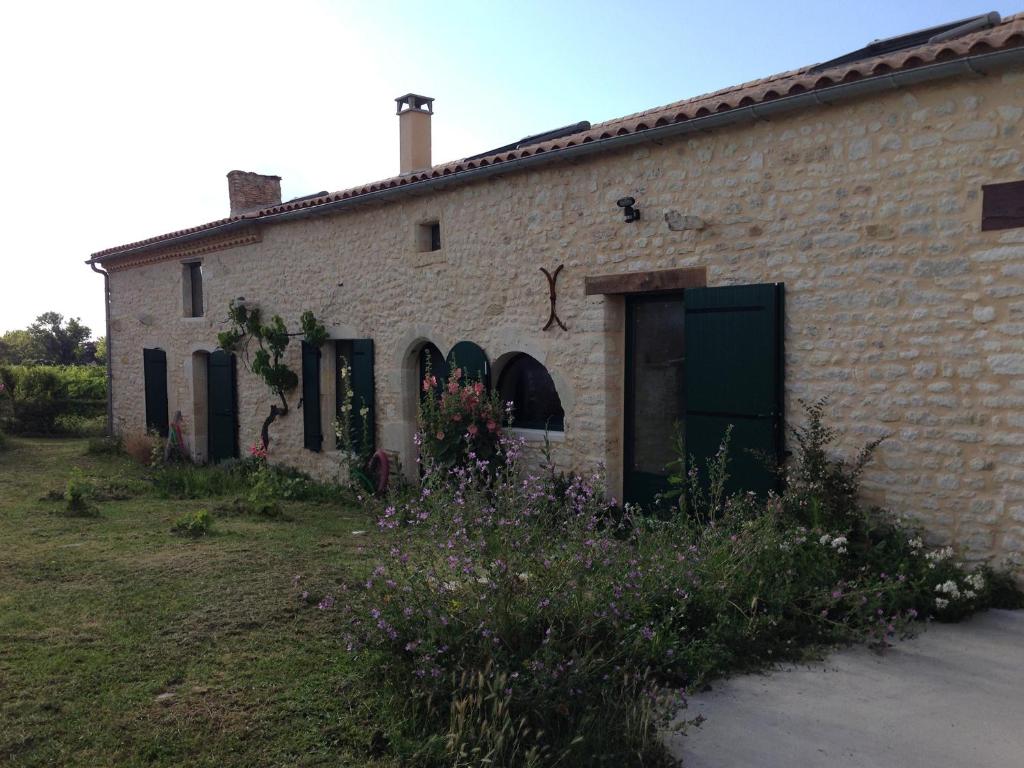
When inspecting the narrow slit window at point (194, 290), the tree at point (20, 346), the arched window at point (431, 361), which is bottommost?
the arched window at point (431, 361)

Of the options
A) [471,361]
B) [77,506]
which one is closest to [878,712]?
[471,361]

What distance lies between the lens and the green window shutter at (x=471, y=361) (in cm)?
775

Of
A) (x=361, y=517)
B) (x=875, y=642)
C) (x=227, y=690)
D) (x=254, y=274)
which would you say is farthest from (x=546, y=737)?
(x=254, y=274)

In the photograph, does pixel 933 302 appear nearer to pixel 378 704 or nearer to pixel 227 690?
pixel 378 704

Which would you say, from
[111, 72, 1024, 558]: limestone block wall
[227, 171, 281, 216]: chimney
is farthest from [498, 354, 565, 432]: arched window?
[227, 171, 281, 216]: chimney

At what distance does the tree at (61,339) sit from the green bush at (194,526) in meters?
29.7

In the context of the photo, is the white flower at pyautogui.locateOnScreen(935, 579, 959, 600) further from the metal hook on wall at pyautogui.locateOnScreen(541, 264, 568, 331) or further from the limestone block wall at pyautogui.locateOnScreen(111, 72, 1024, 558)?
the metal hook on wall at pyautogui.locateOnScreen(541, 264, 568, 331)

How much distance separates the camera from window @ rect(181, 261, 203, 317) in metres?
12.7

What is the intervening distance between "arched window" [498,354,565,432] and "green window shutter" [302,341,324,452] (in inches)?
122

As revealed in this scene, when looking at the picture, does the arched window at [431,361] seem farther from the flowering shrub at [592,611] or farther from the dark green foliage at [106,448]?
the dark green foliage at [106,448]

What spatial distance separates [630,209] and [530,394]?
213 cm

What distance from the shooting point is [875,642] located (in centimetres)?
407

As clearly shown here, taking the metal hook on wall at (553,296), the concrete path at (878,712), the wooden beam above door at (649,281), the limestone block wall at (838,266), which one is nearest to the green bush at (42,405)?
the limestone block wall at (838,266)

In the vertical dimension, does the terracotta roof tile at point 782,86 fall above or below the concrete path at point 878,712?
above
